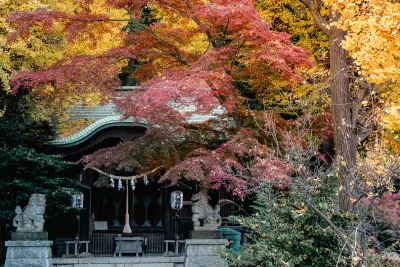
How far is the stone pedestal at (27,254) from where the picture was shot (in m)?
12.4

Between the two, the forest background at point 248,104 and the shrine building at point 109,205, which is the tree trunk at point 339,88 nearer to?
the forest background at point 248,104

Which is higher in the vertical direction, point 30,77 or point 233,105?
point 30,77

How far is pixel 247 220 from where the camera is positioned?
9.17 m

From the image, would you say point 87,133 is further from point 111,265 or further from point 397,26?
point 397,26

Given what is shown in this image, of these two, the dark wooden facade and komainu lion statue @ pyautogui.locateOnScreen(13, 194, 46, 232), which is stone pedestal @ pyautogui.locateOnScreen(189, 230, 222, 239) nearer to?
the dark wooden facade

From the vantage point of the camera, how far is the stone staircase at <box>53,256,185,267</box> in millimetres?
14000

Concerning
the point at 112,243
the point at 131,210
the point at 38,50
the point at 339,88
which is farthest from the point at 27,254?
the point at 339,88

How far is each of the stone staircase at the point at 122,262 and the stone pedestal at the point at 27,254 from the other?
144 cm

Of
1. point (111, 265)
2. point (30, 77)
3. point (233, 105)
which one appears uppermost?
point (30, 77)

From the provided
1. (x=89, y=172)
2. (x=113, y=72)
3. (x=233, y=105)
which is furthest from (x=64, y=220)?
(x=233, y=105)

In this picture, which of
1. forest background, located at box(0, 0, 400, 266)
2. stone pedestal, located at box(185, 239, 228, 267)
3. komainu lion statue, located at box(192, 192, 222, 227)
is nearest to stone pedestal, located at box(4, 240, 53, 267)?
forest background, located at box(0, 0, 400, 266)

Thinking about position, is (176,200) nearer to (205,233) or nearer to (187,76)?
(205,233)

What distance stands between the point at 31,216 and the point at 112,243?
3.62 meters

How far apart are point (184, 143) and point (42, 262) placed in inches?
173
